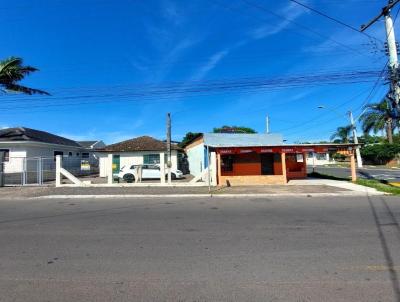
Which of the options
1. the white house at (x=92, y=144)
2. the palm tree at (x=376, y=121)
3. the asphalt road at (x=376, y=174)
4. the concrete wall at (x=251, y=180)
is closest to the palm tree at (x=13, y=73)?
the concrete wall at (x=251, y=180)

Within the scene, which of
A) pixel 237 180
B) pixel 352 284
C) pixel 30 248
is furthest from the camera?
pixel 237 180

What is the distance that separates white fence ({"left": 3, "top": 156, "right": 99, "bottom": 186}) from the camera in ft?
76.8

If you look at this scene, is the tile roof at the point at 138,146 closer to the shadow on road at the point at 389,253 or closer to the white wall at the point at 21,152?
the white wall at the point at 21,152

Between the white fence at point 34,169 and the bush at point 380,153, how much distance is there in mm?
45758

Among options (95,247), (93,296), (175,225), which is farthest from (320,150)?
(93,296)

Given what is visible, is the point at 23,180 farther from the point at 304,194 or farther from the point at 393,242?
the point at 393,242

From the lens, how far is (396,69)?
652 inches

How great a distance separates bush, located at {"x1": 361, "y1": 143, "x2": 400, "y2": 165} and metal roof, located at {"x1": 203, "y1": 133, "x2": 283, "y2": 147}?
29204 mm

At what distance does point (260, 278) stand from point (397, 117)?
15.5 metres

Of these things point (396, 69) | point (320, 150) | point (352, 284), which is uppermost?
point (396, 69)

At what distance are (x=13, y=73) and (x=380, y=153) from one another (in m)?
52.9

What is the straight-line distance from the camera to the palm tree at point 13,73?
2295cm

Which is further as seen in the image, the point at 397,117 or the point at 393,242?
the point at 397,117

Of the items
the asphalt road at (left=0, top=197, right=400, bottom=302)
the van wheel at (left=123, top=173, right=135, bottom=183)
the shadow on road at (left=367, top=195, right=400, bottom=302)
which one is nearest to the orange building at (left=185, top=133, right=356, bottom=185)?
the van wheel at (left=123, top=173, right=135, bottom=183)
